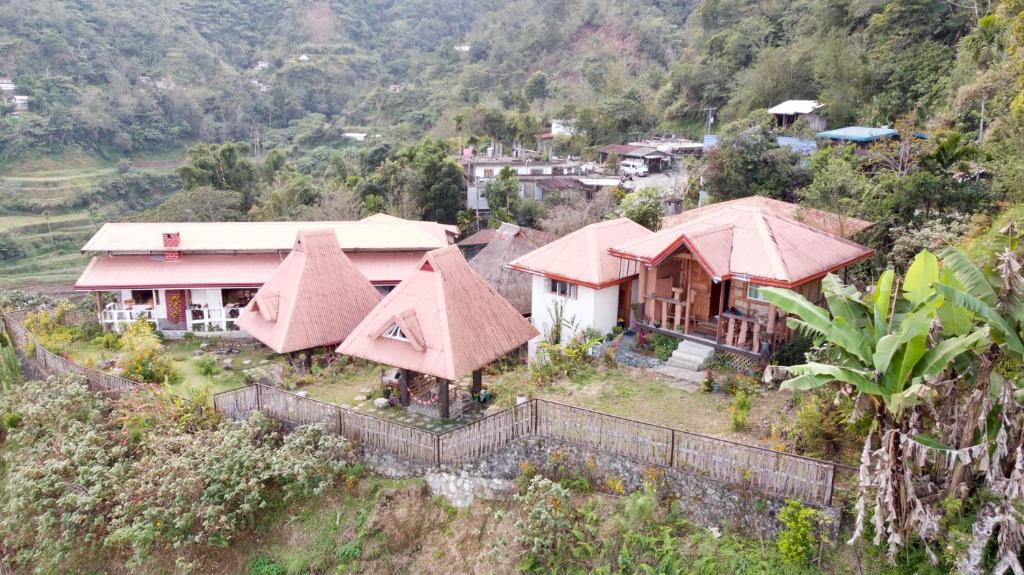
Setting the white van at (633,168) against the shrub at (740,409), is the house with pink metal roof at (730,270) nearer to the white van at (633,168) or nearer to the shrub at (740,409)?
the shrub at (740,409)

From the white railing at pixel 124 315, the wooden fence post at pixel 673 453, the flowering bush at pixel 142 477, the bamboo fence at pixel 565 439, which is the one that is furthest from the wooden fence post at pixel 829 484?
the white railing at pixel 124 315

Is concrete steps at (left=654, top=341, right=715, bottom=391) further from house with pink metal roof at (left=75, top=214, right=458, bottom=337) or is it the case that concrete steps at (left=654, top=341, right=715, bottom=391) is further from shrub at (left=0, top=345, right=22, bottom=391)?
shrub at (left=0, top=345, right=22, bottom=391)

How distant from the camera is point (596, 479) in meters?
10.8

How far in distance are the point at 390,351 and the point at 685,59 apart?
1937 inches

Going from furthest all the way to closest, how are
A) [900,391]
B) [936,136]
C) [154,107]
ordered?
[154,107] < [936,136] < [900,391]

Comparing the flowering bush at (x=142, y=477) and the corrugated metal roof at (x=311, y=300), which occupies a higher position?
the corrugated metal roof at (x=311, y=300)

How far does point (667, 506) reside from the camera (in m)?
10.1

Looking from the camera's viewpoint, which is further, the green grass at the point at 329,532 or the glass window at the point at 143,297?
the glass window at the point at 143,297

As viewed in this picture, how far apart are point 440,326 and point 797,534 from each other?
7.10 m

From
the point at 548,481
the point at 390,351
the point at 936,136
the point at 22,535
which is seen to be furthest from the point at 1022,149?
the point at 22,535

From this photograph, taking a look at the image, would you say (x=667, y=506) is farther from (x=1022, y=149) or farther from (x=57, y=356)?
(x=57, y=356)

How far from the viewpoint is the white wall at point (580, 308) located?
1627 centimetres

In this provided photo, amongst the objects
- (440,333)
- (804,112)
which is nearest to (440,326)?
(440,333)

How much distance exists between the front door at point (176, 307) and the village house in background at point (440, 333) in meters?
10.1
